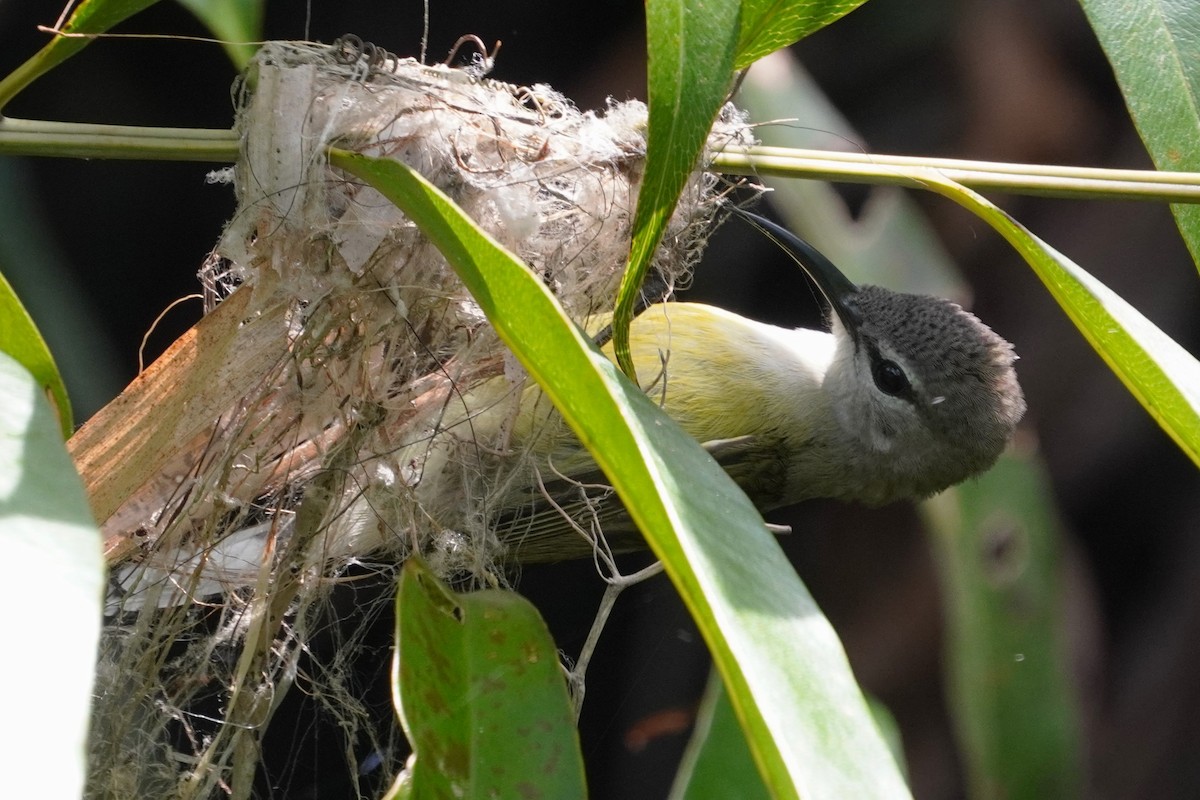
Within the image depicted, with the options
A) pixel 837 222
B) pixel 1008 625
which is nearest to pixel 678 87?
pixel 837 222

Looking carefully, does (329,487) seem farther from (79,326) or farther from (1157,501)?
(1157,501)

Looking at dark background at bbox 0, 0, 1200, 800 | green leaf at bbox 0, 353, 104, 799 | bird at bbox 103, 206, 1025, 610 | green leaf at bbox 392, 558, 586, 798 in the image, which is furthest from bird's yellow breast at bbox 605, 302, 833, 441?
green leaf at bbox 0, 353, 104, 799

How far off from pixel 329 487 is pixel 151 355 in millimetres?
2609

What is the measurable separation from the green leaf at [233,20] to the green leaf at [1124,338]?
2.10 feet

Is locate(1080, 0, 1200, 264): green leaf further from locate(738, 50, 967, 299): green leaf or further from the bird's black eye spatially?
locate(738, 50, 967, 299): green leaf

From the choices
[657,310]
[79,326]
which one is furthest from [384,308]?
[79,326]

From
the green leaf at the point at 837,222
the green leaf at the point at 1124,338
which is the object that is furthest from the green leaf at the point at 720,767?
the green leaf at the point at 837,222

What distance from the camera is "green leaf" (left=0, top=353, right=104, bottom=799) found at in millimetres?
504

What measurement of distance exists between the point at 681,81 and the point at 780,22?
0.61 ft

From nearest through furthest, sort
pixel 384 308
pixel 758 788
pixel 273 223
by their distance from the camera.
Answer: pixel 273 223 < pixel 384 308 < pixel 758 788

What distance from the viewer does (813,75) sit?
395 centimetres

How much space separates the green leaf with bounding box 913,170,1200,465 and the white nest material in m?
0.32

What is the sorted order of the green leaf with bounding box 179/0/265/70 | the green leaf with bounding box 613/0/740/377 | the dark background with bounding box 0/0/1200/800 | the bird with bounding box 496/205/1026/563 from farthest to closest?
the dark background with bounding box 0/0/1200/800 < the bird with bounding box 496/205/1026/563 < the green leaf with bounding box 179/0/265/70 < the green leaf with bounding box 613/0/740/377

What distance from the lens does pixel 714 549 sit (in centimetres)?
73
